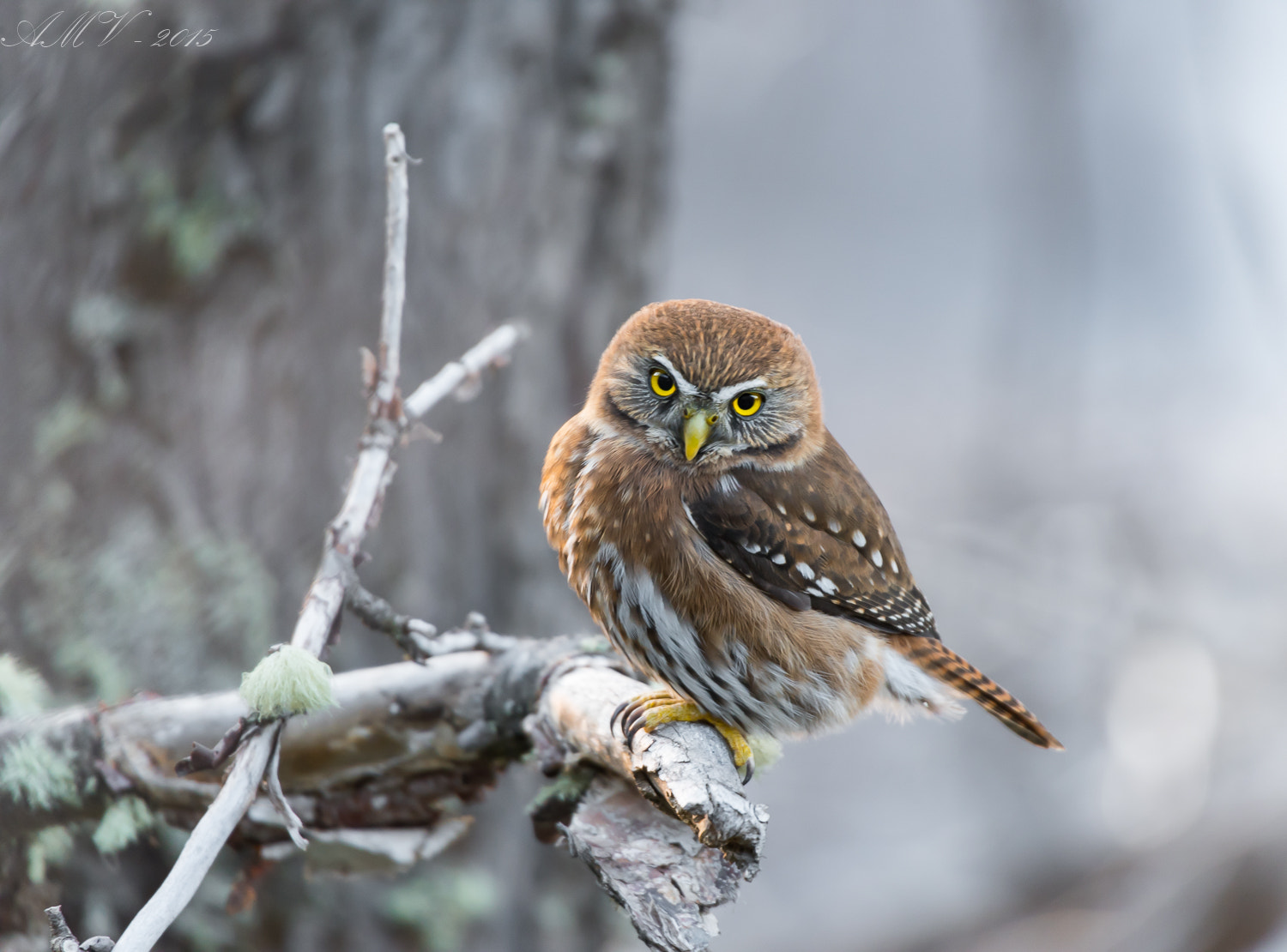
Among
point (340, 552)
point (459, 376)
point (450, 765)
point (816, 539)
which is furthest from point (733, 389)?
point (450, 765)

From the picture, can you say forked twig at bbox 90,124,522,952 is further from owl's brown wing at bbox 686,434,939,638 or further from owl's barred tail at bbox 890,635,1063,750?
owl's barred tail at bbox 890,635,1063,750

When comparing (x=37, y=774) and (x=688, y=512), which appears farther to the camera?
(x=688, y=512)

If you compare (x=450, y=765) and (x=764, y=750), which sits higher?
(x=764, y=750)

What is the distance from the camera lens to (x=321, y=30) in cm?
228

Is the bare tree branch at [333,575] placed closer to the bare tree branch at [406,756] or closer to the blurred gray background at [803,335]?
the bare tree branch at [406,756]

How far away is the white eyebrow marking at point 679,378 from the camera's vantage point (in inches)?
65.1

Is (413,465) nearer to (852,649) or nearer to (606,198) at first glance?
(606,198)

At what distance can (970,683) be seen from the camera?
1.94 meters

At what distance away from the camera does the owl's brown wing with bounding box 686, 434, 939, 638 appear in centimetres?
171

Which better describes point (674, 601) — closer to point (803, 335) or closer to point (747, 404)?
point (747, 404)

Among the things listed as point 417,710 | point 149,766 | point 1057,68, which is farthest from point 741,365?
point 1057,68

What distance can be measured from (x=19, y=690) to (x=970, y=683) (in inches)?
69.3

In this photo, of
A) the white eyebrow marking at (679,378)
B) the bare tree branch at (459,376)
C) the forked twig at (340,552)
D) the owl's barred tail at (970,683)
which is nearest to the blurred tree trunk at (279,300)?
the bare tree branch at (459,376)

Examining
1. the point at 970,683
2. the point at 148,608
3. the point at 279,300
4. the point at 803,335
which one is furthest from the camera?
the point at 803,335
